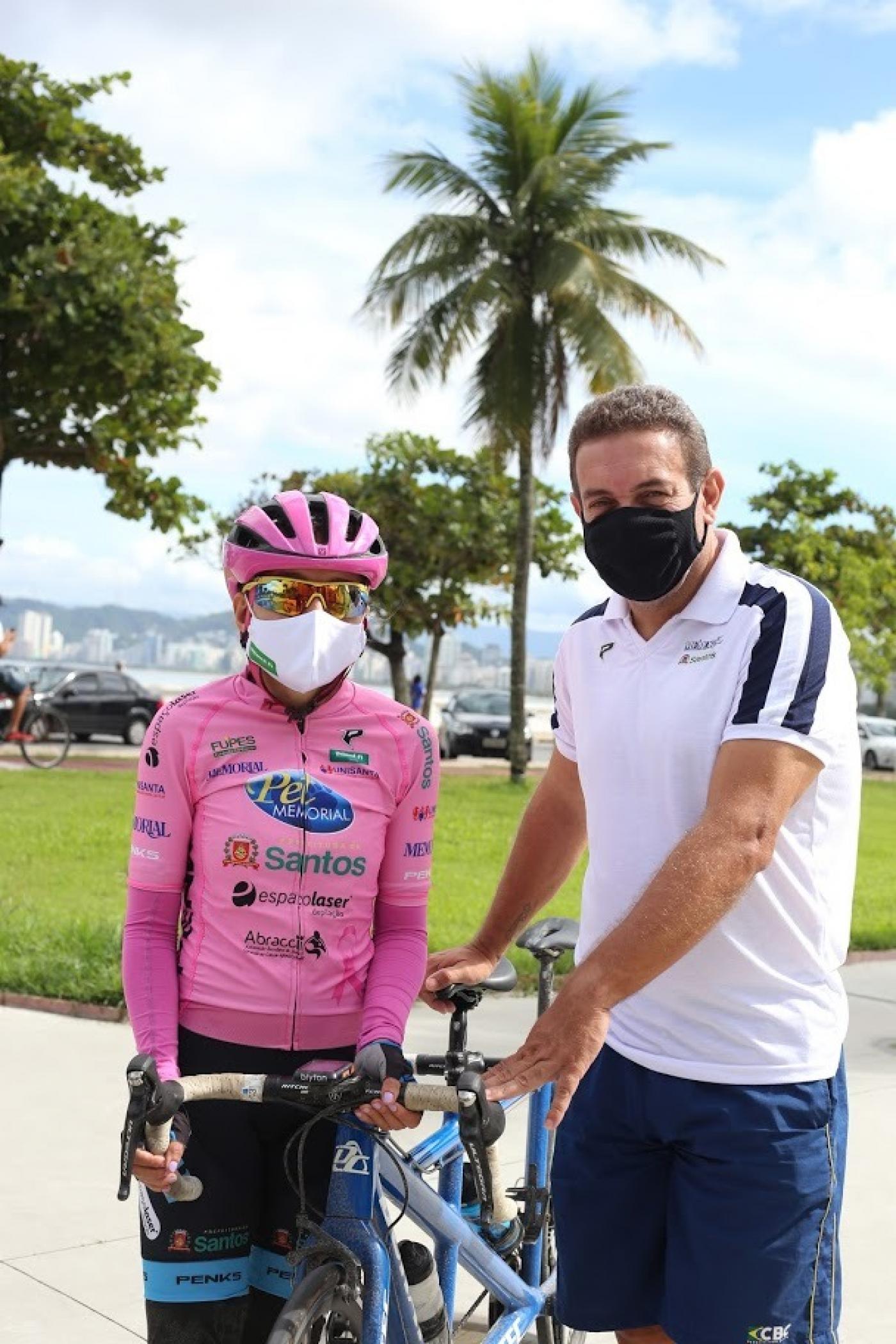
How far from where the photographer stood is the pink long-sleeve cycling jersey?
251 cm

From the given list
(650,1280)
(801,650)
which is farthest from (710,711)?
(650,1280)

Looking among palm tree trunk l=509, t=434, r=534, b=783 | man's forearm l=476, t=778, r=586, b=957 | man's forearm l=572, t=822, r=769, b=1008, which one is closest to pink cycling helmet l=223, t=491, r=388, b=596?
man's forearm l=476, t=778, r=586, b=957

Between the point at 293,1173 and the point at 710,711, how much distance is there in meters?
1.00

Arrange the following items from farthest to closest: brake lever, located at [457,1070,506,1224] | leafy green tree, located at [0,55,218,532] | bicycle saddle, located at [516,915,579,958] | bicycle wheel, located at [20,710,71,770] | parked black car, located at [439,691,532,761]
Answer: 1. parked black car, located at [439,691,532,761]
2. bicycle wheel, located at [20,710,71,770]
3. leafy green tree, located at [0,55,218,532]
4. bicycle saddle, located at [516,915,579,958]
5. brake lever, located at [457,1070,506,1224]

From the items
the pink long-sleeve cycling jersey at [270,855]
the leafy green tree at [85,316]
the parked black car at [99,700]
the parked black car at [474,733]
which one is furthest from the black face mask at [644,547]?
the parked black car at [474,733]

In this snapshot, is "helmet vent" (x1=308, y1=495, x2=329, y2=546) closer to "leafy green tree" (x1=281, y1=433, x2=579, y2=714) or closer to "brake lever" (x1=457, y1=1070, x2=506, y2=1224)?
"brake lever" (x1=457, y1=1070, x2=506, y2=1224)

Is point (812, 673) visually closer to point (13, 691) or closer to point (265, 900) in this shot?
point (265, 900)

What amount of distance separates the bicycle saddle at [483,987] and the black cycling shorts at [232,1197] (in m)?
0.36

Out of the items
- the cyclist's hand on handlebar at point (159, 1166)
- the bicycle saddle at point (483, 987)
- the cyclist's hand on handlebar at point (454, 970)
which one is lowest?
the cyclist's hand on handlebar at point (159, 1166)

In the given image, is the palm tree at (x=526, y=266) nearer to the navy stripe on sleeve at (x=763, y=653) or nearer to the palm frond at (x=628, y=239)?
the palm frond at (x=628, y=239)

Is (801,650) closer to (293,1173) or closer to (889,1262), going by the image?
(293,1173)

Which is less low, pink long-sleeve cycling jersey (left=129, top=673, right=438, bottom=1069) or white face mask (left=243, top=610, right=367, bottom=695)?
white face mask (left=243, top=610, right=367, bottom=695)

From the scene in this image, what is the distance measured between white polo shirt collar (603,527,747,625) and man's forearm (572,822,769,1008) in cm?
41

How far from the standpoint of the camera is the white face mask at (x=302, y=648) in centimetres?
253
